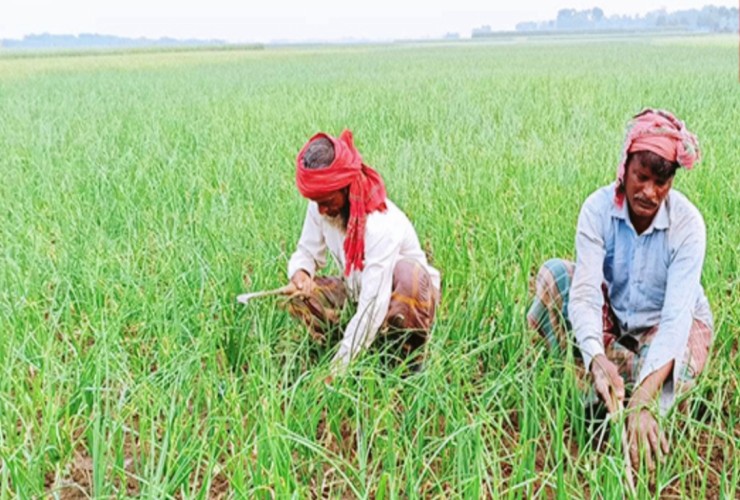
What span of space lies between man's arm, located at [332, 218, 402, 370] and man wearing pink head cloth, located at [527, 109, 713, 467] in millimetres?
417

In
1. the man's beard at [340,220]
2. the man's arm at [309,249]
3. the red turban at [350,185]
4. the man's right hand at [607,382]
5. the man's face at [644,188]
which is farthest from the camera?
the man's arm at [309,249]

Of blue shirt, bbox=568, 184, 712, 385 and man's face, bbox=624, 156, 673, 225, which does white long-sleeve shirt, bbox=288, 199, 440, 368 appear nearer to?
blue shirt, bbox=568, 184, 712, 385

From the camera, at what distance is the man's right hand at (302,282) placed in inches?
89.0

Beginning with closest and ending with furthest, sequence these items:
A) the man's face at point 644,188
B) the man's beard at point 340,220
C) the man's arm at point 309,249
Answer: the man's face at point 644,188, the man's beard at point 340,220, the man's arm at point 309,249

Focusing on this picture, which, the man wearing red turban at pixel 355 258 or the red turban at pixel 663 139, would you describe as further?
the man wearing red turban at pixel 355 258

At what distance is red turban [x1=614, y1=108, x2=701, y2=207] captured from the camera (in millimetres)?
1790

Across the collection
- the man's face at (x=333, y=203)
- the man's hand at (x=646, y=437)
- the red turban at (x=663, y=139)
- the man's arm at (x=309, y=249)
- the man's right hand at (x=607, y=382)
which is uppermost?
the red turban at (x=663, y=139)

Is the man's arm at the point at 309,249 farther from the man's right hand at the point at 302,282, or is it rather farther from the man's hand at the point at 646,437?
the man's hand at the point at 646,437

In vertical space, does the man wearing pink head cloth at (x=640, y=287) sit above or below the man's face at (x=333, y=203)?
below

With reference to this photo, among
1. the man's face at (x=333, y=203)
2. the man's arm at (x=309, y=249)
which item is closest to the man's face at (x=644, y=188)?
the man's face at (x=333, y=203)

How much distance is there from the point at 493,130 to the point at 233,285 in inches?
149

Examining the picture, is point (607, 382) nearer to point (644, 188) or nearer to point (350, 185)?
point (644, 188)

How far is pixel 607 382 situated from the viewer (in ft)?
5.87

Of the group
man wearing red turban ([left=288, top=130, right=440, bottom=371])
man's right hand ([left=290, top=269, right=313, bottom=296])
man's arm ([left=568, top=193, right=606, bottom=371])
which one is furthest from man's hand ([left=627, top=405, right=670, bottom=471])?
man's right hand ([left=290, top=269, right=313, bottom=296])
